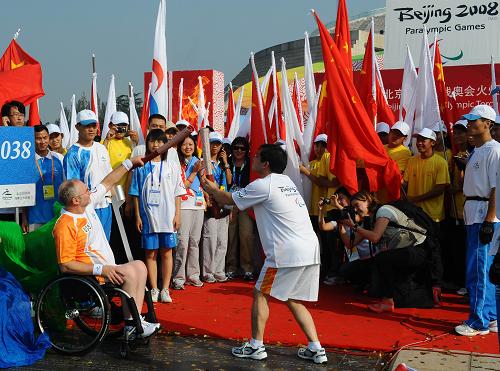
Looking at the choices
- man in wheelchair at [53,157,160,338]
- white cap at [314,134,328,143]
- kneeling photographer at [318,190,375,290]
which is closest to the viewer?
man in wheelchair at [53,157,160,338]

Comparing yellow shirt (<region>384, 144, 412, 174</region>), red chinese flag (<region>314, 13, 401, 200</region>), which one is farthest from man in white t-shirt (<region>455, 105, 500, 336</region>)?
yellow shirt (<region>384, 144, 412, 174</region>)

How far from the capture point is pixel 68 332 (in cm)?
596

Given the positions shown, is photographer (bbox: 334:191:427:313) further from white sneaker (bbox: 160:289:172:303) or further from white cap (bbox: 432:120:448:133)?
white sneaker (bbox: 160:289:172:303)

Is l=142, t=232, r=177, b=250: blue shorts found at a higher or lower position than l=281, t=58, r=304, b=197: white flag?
lower

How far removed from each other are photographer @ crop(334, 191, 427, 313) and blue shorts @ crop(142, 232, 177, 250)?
172 centimetres

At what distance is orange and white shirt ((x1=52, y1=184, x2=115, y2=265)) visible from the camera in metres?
5.30

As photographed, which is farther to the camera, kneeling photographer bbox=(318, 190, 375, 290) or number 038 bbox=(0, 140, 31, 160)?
kneeling photographer bbox=(318, 190, 375, 290)

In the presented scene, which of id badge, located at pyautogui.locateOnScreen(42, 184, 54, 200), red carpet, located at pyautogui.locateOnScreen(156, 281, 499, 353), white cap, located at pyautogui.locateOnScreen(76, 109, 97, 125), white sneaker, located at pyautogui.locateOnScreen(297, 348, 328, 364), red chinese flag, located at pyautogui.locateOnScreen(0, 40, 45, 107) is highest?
red chinese flag, located at pyautogui.locateOnScreen(0, 40, 45, 107)

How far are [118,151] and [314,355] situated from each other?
149 inches

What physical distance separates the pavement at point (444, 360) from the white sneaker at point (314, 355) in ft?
1.55

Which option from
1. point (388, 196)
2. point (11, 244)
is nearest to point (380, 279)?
point (388, 196)

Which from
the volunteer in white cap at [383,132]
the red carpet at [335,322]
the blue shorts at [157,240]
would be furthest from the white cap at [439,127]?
the blue shorts at [157,240]

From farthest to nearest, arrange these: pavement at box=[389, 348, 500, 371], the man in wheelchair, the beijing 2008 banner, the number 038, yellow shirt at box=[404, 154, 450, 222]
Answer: the beijing 2008 banner, yellow shirt at box=[404, 154, 450, 222], the number 038, the man in wheelchair, pavement at box=[389, 348, 500, 371]

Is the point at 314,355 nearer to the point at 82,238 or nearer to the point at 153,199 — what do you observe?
the point at 82,238
